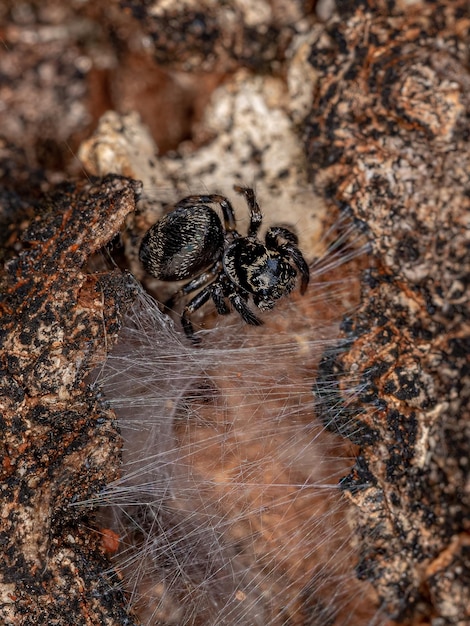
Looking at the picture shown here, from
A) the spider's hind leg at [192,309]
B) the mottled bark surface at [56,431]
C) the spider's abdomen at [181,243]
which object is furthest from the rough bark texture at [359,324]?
the spider's hind leg at [192,309]

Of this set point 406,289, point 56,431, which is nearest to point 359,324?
point 406,289

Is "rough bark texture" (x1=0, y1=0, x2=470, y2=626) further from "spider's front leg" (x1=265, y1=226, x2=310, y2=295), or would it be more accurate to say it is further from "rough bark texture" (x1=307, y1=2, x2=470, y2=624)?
"spider's front leg" (x1=265, y1=226, x2=310, y2=295)

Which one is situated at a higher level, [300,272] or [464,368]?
[300,272]

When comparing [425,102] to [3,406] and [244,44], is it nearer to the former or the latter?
[244,44]

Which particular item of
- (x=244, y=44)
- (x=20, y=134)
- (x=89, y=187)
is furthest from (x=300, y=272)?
(x=20, y=134)

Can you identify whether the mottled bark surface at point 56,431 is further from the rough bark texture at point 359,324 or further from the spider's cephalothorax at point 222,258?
the spider's cephalothorax at point 222,258

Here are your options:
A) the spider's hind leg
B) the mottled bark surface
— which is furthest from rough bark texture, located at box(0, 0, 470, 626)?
the spider's hind leg

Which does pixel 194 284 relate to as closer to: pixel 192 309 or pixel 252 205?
pixel 192 309

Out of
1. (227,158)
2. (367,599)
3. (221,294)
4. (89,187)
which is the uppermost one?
(89,187)
